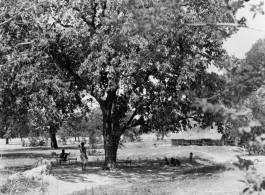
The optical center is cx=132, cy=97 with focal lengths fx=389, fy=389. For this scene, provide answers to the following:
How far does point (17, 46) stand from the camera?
1995 centimetres

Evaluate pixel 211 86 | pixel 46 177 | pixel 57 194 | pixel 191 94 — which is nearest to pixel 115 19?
pixel 191 94

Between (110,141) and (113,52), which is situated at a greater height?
(113,52)

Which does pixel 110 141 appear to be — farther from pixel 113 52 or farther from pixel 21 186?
pixel 21 186

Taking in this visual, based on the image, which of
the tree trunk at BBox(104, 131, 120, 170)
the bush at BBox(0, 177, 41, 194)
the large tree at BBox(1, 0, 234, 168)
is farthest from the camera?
the tree trunk at BBox(104, 131, 120, 170)

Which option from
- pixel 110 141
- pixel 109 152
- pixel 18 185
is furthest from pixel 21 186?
pixel 110 141

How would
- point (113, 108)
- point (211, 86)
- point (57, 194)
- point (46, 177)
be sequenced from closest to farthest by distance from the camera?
1. point (57, 194)
2. point (46, 177)
3. point (211, 86)
4. point (113, 108)

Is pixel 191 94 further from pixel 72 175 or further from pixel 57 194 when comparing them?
pixel 72 175

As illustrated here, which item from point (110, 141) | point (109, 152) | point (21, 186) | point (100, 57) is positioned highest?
point (100, 57)

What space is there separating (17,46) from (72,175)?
7.17 metres

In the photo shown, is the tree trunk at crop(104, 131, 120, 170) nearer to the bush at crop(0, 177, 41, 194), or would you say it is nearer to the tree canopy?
the tree canopy

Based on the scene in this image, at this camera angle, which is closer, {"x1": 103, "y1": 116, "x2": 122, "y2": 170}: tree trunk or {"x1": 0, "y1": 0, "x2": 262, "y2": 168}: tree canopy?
{"x1": 0, "y1": 0, "x2": 262, "y2": 168}: tree canopy

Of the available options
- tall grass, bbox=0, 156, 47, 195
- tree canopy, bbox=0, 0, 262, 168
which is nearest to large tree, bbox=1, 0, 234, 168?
tree canopy, bbox=0, 0, 262, 168

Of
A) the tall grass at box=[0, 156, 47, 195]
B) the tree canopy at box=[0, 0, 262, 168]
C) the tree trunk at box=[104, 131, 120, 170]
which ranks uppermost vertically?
the tree canopy at box=[0, 0, 262, 168]

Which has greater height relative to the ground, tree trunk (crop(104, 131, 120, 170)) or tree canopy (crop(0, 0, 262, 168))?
tree canopy (crop(0, 0, 262, 168))
